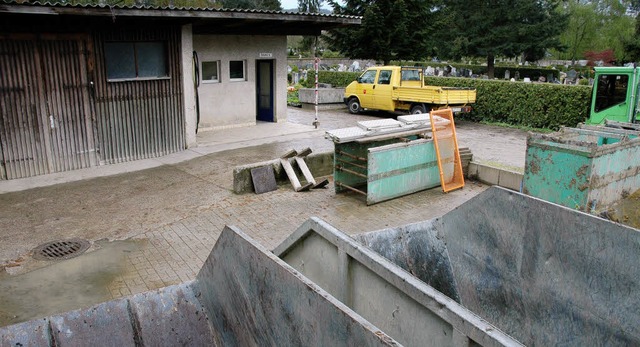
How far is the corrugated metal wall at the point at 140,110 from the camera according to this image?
445 inches

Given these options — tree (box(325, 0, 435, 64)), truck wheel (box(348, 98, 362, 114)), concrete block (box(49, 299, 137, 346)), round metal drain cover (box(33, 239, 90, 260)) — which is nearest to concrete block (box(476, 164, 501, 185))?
round metal drain cover (box(33, 239, 90, 260))

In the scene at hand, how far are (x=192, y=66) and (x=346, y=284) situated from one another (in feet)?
33.5

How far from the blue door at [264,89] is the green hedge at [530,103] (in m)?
7.51

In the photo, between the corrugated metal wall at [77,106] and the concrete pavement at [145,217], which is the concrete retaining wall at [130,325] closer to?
the concrete pavement at [145,217]

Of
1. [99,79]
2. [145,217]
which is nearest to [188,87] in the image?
[99,79]

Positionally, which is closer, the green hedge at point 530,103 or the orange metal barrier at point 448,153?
the orange metal barrier at point 448,153

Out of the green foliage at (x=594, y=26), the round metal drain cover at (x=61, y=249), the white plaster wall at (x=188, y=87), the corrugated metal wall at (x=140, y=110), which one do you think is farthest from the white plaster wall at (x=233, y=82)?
the green foliage at (x=594, y=26)

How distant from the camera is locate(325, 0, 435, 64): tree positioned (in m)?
25.0

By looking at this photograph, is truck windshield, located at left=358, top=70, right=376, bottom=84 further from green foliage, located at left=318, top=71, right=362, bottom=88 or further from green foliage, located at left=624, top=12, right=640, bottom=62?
green foliage, located at left=624, top=12, right=640, bottom=62

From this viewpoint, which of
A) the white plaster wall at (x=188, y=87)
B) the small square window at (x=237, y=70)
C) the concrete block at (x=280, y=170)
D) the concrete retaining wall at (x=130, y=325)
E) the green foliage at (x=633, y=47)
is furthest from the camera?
the green foliage at (x=633, y=47)

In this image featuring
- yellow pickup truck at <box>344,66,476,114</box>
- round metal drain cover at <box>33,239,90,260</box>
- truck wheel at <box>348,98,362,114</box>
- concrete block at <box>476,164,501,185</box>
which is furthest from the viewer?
truck wheel at <box>348,98,362,114</box>

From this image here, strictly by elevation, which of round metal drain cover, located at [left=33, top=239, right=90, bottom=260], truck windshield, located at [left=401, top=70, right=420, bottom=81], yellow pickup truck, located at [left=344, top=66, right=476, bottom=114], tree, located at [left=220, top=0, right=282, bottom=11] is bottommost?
round metal drain cover, located at [left=33, top=239, right=90, bottom=260]

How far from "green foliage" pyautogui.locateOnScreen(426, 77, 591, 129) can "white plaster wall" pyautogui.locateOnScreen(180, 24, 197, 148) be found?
10.7m

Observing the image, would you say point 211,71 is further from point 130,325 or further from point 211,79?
point 130,325
